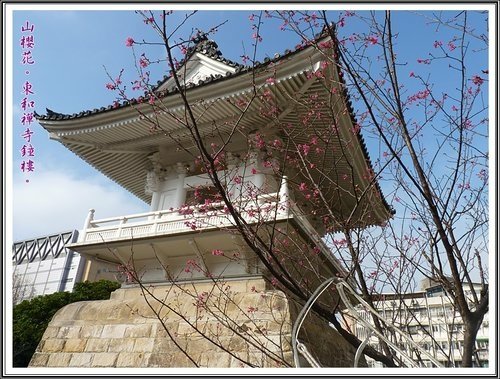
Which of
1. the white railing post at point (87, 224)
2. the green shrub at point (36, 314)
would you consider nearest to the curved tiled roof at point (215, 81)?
the white railing post at point (87, 224)

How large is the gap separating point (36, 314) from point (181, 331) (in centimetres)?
1012

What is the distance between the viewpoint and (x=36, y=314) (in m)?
13.2

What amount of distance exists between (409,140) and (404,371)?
1600mm

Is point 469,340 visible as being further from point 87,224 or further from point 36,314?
point 36,314

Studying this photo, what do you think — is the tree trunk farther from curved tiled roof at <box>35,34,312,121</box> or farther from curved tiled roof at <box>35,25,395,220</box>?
curved tiled roof at <box>35,34,312,121</box>

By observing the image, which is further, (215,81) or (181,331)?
(215,81)

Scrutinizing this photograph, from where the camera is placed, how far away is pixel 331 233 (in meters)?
4.02

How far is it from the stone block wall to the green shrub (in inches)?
254

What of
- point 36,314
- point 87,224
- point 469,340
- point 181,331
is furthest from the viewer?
point 36,314

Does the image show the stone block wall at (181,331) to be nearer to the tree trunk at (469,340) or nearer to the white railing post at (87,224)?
the white railing post at (87,224)

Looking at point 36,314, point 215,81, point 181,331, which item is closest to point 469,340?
point 181,331

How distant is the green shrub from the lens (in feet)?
39.0

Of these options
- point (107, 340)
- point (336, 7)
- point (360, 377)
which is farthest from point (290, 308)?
point (336, 7)

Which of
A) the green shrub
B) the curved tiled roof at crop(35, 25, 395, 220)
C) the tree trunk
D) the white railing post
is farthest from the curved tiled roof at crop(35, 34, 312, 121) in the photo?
the green shrub
